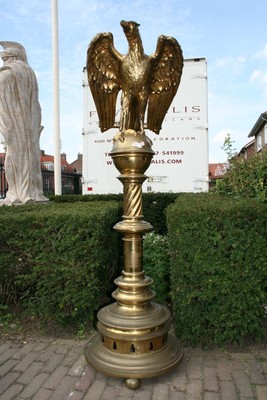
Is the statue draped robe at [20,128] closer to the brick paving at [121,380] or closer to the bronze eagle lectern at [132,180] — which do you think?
the brick paving at [121,380]

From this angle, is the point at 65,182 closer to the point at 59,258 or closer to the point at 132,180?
the point at 59,258

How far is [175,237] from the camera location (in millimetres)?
3100

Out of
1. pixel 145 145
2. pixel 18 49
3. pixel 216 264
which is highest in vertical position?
pixel 18 49

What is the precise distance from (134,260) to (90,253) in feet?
2.04

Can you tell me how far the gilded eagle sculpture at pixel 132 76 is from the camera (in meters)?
2.55

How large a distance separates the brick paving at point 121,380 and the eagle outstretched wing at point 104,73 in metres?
2.04

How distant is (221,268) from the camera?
294 centimetres

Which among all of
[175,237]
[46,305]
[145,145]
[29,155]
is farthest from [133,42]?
[29,155]

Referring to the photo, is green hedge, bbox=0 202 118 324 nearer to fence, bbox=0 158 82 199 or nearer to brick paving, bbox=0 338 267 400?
brick paving, bbox=0 338 267 400

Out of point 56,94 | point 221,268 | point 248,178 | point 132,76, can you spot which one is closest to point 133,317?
point 221,268

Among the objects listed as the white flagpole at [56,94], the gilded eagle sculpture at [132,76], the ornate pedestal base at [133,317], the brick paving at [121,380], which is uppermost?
the white flagpole at [56,94]

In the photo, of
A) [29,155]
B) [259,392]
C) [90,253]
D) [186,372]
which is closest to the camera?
[259,392]

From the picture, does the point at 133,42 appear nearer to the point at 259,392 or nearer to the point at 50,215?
the point at 50,215

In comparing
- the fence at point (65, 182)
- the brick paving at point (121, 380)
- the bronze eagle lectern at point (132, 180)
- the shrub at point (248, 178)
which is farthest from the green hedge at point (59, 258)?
the fence at point (65, 182)
